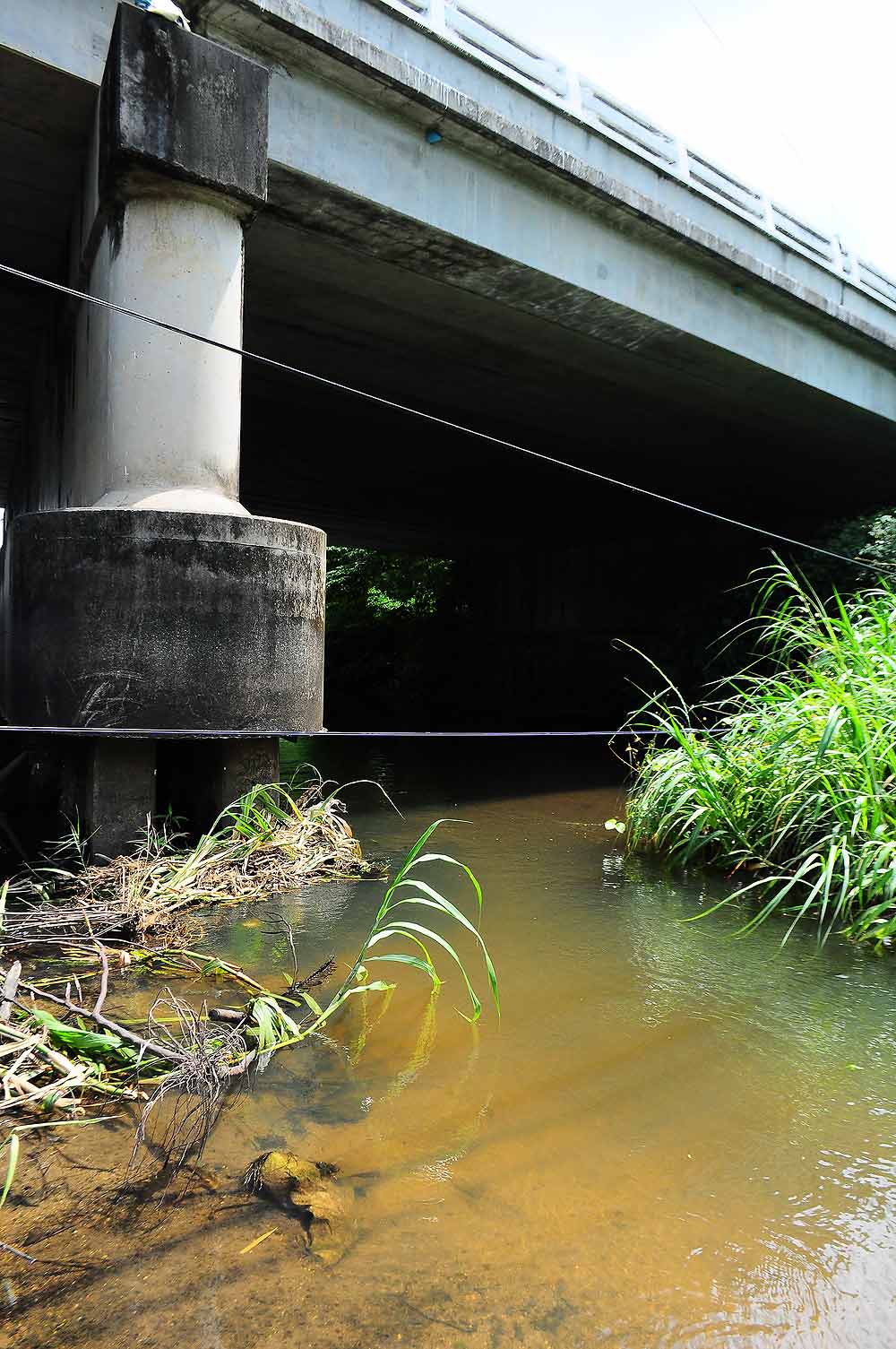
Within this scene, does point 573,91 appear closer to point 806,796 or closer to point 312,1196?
point 806,796

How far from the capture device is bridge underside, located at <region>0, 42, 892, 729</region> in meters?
7.37

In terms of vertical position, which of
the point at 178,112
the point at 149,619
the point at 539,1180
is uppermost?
the point at 178,112

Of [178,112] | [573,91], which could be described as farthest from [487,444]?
[178,112]

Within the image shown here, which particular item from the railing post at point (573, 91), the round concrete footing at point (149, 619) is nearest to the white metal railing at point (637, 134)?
the railing post at point (573, 91)

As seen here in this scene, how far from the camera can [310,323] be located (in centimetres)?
898

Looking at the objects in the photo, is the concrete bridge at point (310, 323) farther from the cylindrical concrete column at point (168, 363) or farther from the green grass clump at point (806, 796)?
the green grass clump at point (806, 796)

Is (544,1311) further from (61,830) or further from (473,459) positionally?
(473,459)

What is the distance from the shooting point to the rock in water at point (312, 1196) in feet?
5.42

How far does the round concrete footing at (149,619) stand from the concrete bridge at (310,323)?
0.05 ft

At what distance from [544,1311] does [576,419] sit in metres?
11.4

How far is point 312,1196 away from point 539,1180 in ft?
1.52

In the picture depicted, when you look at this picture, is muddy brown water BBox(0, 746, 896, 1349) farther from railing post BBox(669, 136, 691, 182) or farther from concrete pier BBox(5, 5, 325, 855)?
railing post BBox(669, 136, 691, 182)

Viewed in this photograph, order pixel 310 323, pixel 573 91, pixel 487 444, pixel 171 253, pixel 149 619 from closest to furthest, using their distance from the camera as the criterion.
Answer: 1. pixel 149 619
2. pixel 171 253
3. pixel 573 91
4. pixel 310 323
5. pixel 487 444

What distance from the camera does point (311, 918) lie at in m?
3.73
